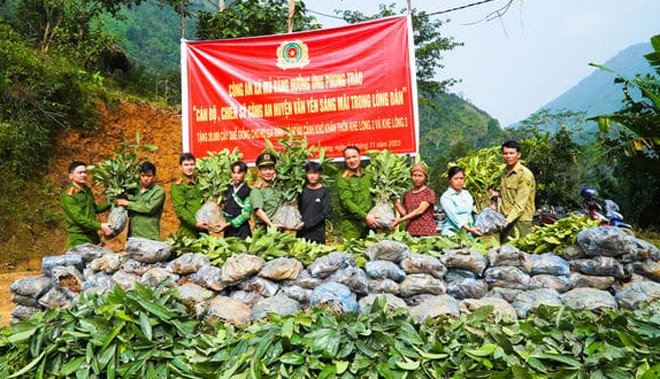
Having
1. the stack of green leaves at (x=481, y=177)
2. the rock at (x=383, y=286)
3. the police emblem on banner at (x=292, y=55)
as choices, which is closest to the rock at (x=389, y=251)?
the rock at (x=383, y=286)

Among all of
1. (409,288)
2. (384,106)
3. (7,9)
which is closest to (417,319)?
(409,288)

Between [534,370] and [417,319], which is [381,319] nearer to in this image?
[417,319]

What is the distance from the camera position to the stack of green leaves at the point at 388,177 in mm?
3863

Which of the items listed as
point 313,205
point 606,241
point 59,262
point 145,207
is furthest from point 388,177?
point 59,262

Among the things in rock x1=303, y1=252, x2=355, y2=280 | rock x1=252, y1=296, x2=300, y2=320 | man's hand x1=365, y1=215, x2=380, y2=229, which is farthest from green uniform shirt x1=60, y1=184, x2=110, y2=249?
man's hand x1=365, y1=215, x2=380, y2=229

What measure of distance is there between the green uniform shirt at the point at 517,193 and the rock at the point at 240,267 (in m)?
2.23

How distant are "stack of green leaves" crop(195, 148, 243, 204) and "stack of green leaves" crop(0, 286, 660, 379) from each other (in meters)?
1.53

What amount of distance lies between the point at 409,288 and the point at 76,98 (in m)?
7.92

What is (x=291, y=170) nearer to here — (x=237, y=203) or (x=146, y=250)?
(x=237, y=203)

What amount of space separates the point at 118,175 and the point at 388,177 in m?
2.40

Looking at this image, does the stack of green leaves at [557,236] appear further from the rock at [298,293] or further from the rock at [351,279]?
the rock at [298,293]

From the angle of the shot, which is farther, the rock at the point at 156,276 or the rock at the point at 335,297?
the rock at the point at 156,276

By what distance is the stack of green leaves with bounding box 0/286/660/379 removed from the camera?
84.6 inches

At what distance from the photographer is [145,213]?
3930mm
